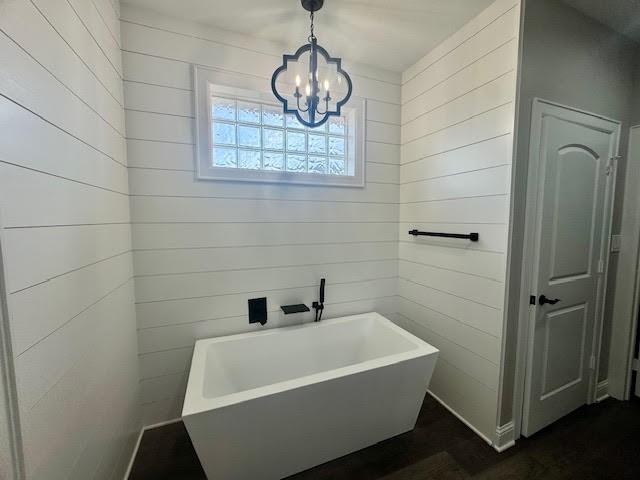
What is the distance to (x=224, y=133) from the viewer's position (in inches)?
74.9

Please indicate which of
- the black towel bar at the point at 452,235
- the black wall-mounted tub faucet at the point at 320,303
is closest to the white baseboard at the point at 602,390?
the black towel bar at the point at 452,235

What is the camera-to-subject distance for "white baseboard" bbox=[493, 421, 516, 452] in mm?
1627

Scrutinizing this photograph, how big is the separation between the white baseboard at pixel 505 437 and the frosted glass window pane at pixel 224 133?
8.65 feet

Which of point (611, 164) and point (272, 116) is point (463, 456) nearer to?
point (611, 164)

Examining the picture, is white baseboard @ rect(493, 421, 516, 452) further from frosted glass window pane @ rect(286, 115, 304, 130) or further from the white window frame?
frosted glass window pane @ rect(286, 115, 304, 130)

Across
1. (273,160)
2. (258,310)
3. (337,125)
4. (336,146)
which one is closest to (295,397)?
(258,310)

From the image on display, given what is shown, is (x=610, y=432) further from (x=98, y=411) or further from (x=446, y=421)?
(x=98, y=411)

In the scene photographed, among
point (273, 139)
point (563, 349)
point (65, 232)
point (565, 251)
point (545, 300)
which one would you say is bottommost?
point (563, 349)

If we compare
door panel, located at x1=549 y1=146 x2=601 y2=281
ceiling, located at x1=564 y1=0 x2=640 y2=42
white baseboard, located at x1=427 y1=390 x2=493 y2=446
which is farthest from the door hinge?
white baseboard, located at x1=427 y1=390 x2=493 y2=446

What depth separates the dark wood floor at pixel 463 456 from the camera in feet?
4.85

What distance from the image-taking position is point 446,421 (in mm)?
1870

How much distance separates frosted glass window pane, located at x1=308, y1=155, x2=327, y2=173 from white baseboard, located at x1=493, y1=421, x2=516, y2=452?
7.09 ft

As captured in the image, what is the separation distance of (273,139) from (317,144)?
37cm

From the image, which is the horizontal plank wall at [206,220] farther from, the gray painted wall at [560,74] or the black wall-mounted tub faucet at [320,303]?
the gray painted wall at [560,74]
